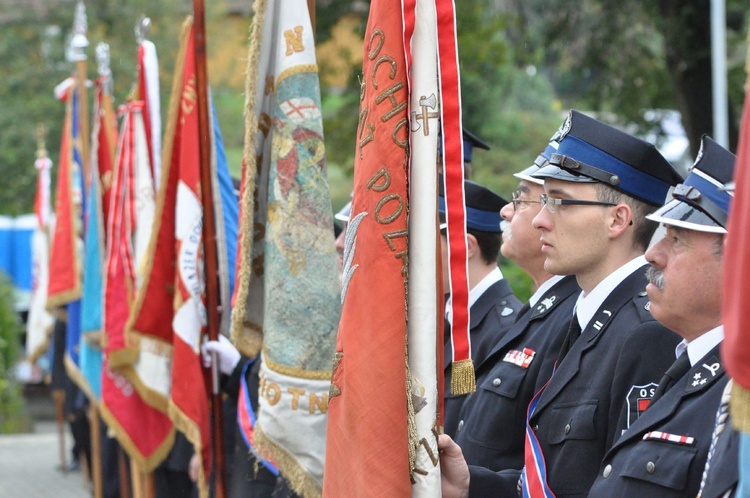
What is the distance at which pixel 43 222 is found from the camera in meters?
11.7

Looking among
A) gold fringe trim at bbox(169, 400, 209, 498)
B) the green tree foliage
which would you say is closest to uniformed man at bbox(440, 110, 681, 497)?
gold fringe trim at bbox(169, 400, 209, 498)

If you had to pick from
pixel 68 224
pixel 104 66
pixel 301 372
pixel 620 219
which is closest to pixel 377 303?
pixel 620 219

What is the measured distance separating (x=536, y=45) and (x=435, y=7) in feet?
30.7

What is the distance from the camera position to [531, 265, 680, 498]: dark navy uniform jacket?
9.73 ft

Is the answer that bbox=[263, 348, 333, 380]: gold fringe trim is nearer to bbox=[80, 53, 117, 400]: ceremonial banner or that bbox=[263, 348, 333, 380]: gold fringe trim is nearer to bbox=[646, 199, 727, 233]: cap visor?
bbox=[646, 199, 727, 233]: cap visor

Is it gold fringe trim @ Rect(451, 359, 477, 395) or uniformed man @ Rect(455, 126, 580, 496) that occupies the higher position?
gold fringe trim @ Rect(451, 359, 477, 395)

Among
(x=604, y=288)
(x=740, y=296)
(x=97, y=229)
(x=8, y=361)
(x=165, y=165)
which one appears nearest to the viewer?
(x=740, y=296)

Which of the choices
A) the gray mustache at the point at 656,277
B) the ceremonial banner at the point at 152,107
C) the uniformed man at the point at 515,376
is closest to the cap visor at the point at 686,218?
the gray mustache at the point at 656,277

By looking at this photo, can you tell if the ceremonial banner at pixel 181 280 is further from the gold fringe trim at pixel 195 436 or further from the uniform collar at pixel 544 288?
the uniform collar at pixel 544 288

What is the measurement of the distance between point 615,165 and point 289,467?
4.95ft

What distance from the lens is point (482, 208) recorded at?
15.3 feet

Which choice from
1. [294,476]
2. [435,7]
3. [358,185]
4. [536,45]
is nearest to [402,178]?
[358,185]

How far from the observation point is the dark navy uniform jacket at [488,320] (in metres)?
4.15

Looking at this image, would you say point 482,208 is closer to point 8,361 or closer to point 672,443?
point 672,443
